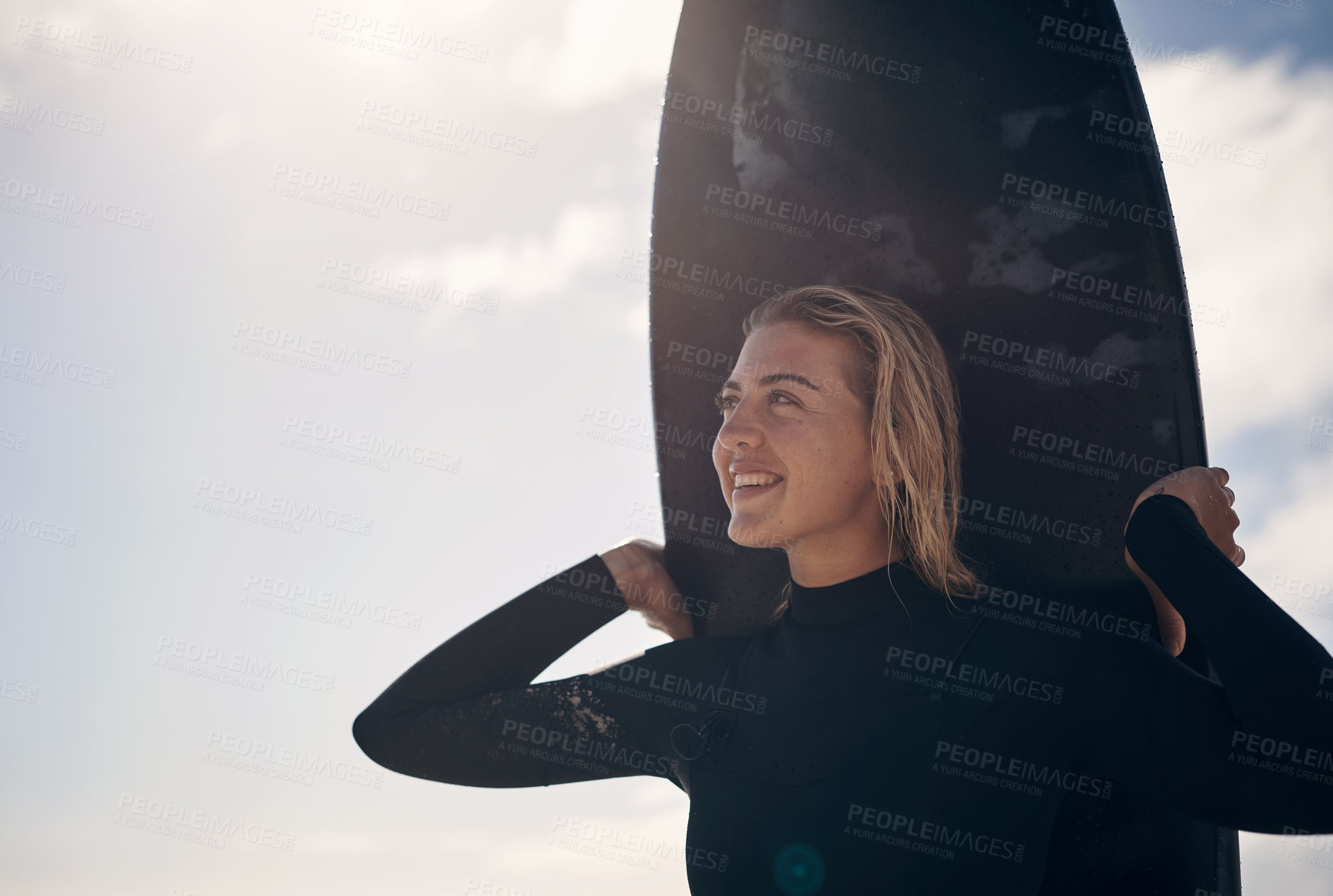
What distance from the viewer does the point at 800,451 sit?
2.29 metres

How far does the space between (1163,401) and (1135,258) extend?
0.37m

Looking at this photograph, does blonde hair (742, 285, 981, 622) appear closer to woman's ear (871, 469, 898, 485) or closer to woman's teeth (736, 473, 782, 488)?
woman's ear (871, 469, 898, 485)

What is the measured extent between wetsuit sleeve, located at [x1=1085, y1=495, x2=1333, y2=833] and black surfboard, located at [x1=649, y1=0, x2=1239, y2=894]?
0.38 metres

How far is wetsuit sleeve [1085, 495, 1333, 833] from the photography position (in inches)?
63.4

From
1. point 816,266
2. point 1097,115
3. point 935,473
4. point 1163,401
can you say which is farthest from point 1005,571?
point 1097,115

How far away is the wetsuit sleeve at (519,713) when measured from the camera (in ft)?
8.45

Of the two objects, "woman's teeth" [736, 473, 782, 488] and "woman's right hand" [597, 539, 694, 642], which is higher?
"woman's teeth" [736, 473, 782, 488]

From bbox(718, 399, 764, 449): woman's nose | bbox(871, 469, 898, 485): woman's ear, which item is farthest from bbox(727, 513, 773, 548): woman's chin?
bbox(871, 469, 898, 485): woman's ear

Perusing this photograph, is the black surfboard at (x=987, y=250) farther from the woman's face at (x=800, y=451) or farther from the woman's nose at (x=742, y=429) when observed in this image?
the woman's nose at (x=742, y=429)

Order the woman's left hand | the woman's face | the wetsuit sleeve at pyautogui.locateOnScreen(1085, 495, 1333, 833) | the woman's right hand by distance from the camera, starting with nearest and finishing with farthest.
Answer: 1. the wetsuit sleeve at pyautogui.locateOnScreen(1085, 495, 1333, 833)
2. the woman's left hand
3. the woman's face
4. the woman's right hand

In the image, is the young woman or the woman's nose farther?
the woman's nose

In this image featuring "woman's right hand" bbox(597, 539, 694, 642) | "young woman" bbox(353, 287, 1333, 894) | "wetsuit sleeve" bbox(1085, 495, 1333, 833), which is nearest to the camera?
"wetsuit sleeve" bbox(1085, 495, 1333, 833)

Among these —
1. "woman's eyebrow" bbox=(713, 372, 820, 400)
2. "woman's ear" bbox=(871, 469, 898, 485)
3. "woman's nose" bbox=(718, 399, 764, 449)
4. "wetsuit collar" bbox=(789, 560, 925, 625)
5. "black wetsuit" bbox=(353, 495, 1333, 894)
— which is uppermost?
"woman's eyebrow" bbox=(713, 372, 820, 400)

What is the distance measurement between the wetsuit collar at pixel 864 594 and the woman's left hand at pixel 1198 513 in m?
0.53
